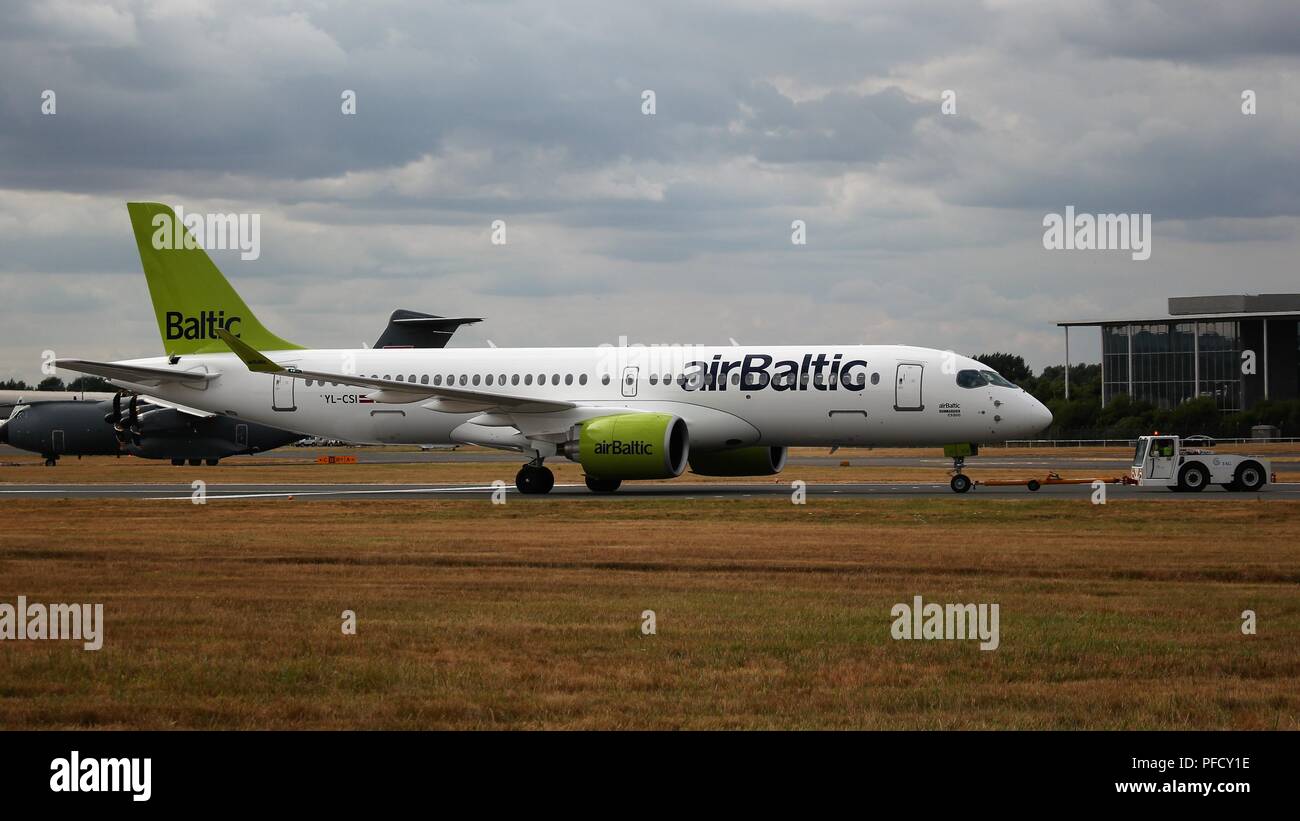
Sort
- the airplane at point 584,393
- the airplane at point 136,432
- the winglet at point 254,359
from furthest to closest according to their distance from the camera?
1. the airplane at point 136,432
2. the airplane at point 584,393
3. the winglet at point 254,359

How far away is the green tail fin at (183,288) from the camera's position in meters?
42.8

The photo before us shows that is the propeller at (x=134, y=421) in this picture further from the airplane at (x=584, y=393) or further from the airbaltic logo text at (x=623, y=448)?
the airbaltic logo text at (x=623, y=448)

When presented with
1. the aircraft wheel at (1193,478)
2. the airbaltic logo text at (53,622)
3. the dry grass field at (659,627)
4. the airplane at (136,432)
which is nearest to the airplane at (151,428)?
the airplane at (136,432)

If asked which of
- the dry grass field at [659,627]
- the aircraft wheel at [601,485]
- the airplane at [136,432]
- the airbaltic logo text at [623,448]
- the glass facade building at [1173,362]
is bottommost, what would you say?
the dry grass field at [659,627]

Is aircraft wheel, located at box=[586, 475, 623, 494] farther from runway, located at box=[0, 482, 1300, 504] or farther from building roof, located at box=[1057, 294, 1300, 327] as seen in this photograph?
building roof, located at box=[1057, 294, 1300, 327]

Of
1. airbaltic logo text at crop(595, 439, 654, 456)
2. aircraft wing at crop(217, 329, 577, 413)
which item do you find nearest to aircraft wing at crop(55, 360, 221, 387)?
aircraft wing at crop(217, 329, 577, 413)

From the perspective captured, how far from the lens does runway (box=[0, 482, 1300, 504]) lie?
33750 mm

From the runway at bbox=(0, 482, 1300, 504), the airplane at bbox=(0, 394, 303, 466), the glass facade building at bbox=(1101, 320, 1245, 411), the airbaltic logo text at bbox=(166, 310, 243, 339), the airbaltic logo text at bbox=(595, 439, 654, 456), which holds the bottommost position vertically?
the runway at bbox=(0, 482, 1300, 504)

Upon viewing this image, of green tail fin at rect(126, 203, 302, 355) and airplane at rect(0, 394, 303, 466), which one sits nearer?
green tail fin at rect(126, 203, 302, 355)

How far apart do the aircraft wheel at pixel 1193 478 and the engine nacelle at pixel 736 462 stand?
10247mm

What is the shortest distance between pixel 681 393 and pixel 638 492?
2767mm

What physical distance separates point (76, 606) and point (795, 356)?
23627mm

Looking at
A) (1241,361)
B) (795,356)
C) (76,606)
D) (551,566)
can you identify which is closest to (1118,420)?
(1241,361)

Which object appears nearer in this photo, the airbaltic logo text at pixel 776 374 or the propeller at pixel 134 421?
the airbaltic logo text at pixel 776 374
